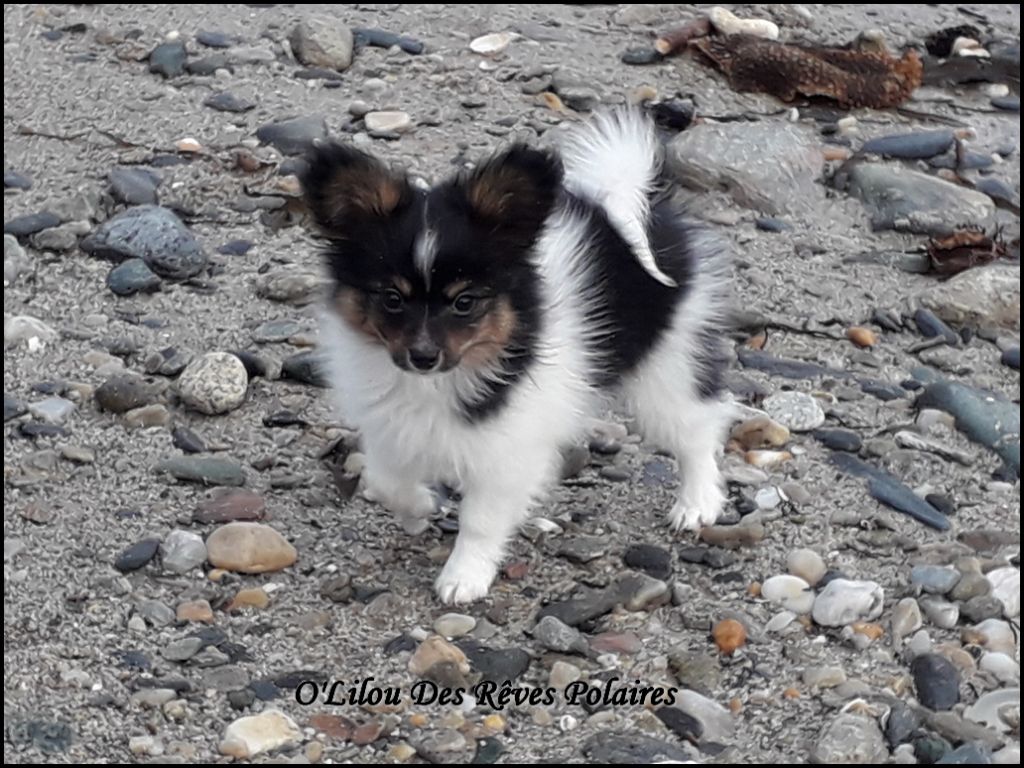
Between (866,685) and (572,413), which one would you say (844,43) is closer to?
(572,413)

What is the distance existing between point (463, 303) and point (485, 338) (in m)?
0.13

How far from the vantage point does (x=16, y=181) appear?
20.4ft

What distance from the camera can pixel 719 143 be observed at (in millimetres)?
6461

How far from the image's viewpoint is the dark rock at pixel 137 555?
4.29 m

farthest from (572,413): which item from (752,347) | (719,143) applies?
(719,143)

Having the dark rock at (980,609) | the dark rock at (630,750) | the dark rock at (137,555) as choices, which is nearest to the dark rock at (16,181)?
the dark rock at (137,555)

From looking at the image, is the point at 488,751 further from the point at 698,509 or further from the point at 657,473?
the point at 657,473

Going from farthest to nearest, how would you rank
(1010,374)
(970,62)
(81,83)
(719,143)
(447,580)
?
(970,62) → (81,83) → (719,143) → (1010,374) → (447,580)

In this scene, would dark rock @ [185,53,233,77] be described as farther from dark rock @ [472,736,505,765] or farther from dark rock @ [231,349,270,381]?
dark rock @ [472,736,505,765]

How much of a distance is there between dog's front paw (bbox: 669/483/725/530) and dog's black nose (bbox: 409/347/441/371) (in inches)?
44.4

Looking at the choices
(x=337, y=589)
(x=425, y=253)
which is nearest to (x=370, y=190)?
(x=425, y=253)

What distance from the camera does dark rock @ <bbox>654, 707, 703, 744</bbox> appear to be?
3.78 metres

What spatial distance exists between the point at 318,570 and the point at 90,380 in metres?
1.23

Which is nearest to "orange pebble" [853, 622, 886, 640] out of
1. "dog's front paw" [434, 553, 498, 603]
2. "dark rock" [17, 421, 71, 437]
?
"dog's front paw" [434, 553, 498, 603]
